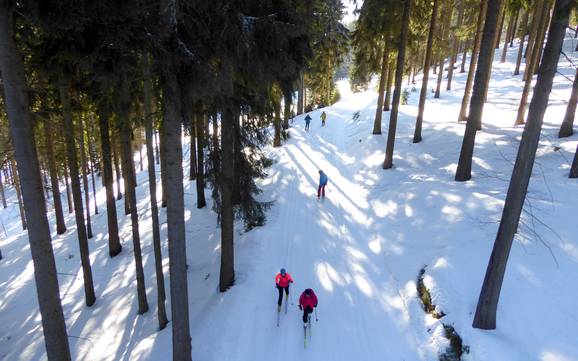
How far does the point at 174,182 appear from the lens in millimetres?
6445

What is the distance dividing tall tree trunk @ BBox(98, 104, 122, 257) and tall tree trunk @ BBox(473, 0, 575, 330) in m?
10.4

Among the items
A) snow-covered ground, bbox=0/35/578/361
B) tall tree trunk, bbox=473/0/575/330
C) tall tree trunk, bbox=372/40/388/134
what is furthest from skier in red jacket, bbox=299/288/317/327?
tall tree trunk, bbox=372/40/388/134

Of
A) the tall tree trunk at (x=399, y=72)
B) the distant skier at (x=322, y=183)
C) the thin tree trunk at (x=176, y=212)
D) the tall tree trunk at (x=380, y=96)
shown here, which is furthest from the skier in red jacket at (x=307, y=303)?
the tall tree trunk at (x=380, y=96)

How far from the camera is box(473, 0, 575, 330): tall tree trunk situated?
5.08m

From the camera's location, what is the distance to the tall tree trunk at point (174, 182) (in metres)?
5.33

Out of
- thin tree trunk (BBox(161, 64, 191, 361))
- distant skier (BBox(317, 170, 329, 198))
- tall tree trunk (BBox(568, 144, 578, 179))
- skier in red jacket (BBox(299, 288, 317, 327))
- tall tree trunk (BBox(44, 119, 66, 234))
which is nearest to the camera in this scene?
thin tree trunk (BBox(161, 64, 191, 361))

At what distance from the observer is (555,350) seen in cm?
589

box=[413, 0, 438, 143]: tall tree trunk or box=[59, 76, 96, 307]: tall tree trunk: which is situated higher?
box=[413, 0, 438, 143]: tall tree trunk

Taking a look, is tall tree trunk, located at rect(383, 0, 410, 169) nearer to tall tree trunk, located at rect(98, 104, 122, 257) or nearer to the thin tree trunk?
the thin tree trunk

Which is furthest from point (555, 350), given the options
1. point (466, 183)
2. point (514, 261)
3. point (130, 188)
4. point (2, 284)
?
point (2, 284)

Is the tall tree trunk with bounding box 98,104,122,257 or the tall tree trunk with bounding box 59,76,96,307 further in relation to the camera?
the tall tree trunk with bounding box 98,104,122,257

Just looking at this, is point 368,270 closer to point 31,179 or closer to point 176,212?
point 176,212

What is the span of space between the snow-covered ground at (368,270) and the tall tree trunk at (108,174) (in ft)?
1.83

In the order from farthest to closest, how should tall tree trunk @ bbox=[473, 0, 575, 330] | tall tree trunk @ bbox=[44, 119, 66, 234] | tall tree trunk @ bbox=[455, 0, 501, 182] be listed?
1. tall tree trunk @ bbox=[44, 119, 66, 234]
2. tall tree trunk @ bbox=[455, 0, 501, 182]
3. tall tree trunk @ bbox=[473, 0, 575, 330]
